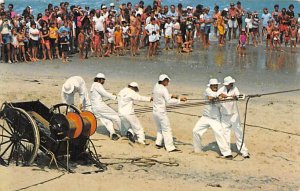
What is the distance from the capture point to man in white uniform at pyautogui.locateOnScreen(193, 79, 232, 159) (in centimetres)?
1265

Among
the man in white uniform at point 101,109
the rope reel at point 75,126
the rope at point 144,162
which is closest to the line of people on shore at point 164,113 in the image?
the man in white uniform at point 101,109

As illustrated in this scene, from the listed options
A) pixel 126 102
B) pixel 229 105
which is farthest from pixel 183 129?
pixel 229 105

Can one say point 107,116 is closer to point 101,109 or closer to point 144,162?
point 101,109

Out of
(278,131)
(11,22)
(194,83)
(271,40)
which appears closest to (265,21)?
(271,40)

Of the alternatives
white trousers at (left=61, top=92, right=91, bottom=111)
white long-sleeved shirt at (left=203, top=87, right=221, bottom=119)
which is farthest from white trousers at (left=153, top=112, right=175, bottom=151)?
white trousers at (left=61, top=92, right=91, bottom=111)

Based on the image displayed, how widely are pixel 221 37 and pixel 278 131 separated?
1427cm

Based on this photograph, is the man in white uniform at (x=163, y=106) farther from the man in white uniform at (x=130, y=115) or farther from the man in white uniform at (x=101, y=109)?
the man in white uniform at (x=101, y=109)

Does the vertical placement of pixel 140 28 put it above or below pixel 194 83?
above

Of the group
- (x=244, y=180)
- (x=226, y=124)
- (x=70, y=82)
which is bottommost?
(x=244, y=180)

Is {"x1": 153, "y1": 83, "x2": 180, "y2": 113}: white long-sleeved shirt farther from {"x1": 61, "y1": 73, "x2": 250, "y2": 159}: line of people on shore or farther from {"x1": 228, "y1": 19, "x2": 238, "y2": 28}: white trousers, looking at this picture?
{"x1": 228, "y1": 19, "x2": 238, "y2": 28}: white trousers

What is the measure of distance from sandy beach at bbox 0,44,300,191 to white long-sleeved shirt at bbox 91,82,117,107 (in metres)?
0.86

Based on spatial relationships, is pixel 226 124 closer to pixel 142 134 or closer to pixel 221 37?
pixel 142 134

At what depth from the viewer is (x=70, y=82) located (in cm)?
1379

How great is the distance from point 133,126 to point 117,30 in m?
11.7
